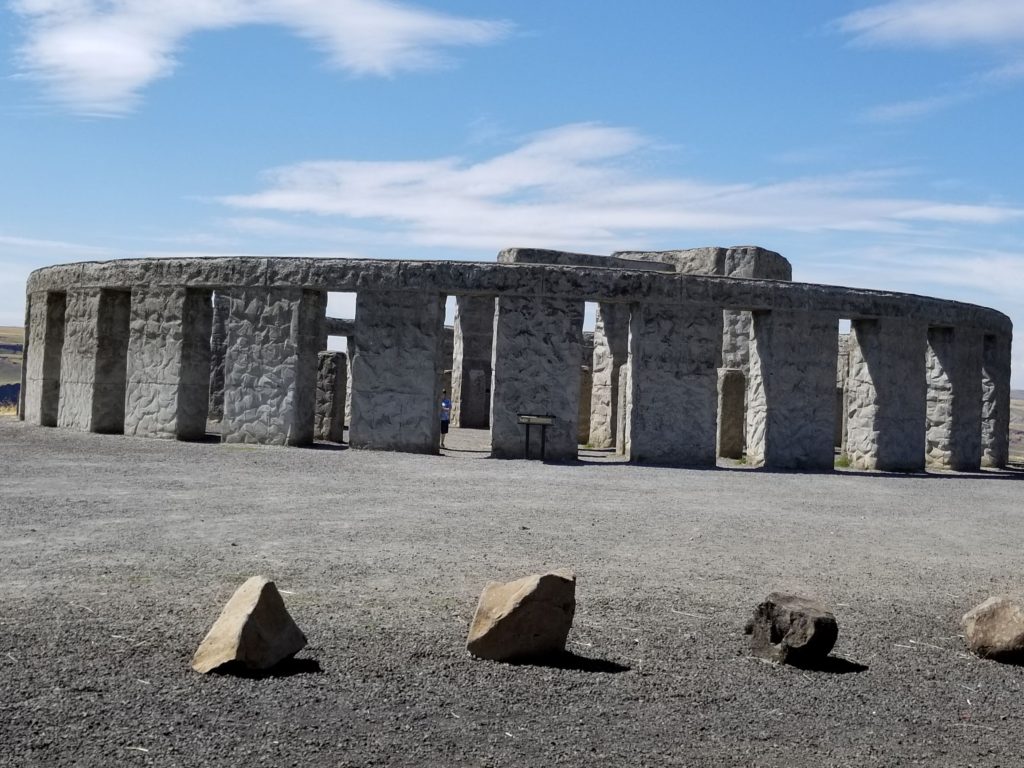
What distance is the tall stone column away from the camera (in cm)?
1600

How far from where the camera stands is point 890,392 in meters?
16.5

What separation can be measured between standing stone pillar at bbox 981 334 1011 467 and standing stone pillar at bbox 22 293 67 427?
1610cm

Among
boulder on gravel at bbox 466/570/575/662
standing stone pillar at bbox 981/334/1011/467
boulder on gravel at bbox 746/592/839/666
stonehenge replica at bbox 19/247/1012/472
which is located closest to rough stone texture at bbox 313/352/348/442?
stonehenge replica at bbox 19/247/1012/472

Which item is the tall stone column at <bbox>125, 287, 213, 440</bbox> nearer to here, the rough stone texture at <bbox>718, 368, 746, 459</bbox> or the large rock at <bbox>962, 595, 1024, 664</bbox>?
the rough stone texture at <bbox>718, 368, 746, 459</bbox>

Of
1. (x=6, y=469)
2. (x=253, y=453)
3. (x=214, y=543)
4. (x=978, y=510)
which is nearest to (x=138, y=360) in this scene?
(x=253, y=453)

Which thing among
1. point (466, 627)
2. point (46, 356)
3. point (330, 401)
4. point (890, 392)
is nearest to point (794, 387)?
point (890, 392)

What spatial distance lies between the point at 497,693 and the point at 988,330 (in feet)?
53.0

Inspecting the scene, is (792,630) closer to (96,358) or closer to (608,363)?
(96,358)

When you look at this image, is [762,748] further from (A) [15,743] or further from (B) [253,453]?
(B) [253,453]

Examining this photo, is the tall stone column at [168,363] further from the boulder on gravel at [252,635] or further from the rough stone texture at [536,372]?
the boulder on gravel at [252,635]

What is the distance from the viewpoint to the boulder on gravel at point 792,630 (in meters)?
4.95

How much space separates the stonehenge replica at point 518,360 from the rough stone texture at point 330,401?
0.10 ft

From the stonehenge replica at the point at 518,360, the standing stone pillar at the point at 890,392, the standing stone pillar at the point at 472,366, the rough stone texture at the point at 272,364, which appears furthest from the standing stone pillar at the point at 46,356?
the standing stone pillar at the point at 890,392

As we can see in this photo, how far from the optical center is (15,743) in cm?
369
